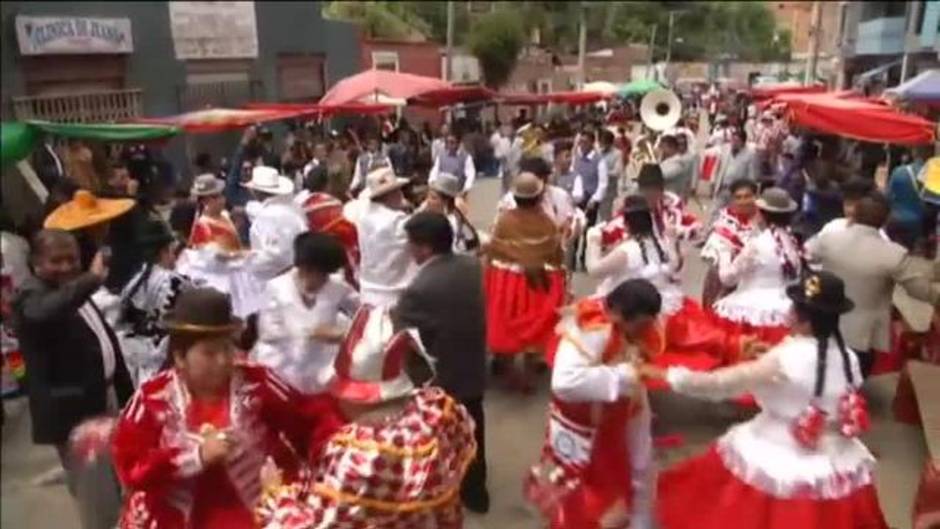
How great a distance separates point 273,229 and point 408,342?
3.29 meters

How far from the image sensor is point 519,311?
21.9 ft

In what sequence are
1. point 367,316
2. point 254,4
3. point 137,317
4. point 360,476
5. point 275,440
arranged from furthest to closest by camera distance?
point 137,317 < point 275,440 < point 367,316 < point 360,476 < point 254,4

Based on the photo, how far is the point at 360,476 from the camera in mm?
2582

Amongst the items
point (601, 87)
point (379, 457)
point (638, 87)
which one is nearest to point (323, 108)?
point (379, 457)

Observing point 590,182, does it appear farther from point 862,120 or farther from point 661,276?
point 661,276

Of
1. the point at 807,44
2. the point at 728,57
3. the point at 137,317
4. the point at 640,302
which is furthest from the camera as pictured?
the point at 807,44

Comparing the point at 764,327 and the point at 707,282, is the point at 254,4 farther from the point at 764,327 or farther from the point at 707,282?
the point at 707,282

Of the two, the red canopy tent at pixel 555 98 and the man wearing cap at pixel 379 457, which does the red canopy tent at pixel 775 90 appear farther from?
the man wearing cap at pixel 379 457

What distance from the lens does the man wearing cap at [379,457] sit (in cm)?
259

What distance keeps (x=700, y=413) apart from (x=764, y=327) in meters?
1.02

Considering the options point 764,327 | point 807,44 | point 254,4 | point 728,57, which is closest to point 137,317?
point 254,4

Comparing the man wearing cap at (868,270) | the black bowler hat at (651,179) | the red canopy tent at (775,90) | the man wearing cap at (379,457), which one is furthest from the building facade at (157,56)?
the red canopy tent at (775,90)

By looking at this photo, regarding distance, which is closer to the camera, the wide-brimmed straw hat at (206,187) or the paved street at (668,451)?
the paved street at (668,451)

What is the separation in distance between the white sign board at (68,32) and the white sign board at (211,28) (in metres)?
0.12
